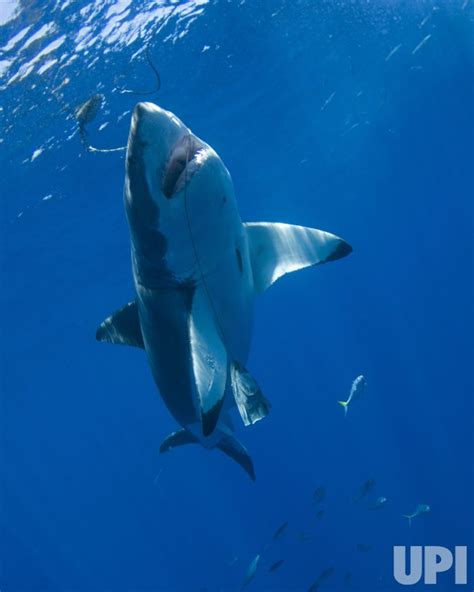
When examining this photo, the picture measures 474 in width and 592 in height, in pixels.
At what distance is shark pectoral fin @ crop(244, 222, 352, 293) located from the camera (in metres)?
5.22

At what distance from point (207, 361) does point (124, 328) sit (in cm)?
202

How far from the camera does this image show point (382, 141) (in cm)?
3712

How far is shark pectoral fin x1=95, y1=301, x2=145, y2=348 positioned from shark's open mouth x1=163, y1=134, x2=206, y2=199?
221 centimetres

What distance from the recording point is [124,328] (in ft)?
18.0

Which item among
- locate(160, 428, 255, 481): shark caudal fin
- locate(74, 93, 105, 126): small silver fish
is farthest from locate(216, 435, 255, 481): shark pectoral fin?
locate(74, 93, 105, 126): small silver fish

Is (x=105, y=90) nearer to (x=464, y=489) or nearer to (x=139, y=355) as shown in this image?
(x=464, y=489)

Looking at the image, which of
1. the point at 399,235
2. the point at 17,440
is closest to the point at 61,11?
the point at 17,440

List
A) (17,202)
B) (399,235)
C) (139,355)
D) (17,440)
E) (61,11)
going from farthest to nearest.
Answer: (399,235) < (17,440) < (139,355) < (17,202) < (61,11)

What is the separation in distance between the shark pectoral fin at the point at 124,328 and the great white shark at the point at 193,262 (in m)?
0.01

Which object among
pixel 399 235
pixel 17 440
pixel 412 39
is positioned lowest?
pixel 399 235

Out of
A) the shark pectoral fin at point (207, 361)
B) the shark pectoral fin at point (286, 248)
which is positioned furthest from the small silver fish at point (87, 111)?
the shark pectoral fin at point (207, 361)

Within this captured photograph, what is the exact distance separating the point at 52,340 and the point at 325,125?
22.1 metres

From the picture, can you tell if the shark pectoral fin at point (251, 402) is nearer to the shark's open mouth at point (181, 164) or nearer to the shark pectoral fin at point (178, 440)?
the shark's open mouth at point (181, 164)

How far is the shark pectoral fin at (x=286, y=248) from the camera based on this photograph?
5.22 m
